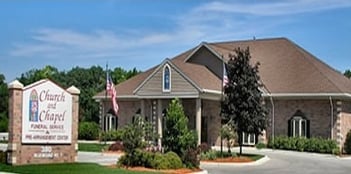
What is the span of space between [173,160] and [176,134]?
2488mm

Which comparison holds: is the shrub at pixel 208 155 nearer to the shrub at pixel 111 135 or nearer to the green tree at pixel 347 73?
the shrub at pixel 111 135

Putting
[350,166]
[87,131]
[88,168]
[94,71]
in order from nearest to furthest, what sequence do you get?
[88,168] → [350,166] → [87,131] → [94,71]

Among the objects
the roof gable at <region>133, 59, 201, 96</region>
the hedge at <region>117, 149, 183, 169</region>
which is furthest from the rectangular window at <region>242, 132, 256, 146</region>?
the hedge at <region>117, 149, 183, 169</region>

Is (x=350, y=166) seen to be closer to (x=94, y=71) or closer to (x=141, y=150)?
(x=141, y=150)

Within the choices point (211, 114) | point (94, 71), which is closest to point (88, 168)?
point (211, 114)

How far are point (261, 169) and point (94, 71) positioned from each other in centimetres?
6737

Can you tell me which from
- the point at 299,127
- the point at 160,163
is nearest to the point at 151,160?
the point at 160,163

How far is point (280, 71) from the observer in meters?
45.4

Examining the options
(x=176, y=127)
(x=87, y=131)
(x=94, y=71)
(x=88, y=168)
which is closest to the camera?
(x=88, y=168)

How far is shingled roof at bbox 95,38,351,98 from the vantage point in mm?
40991

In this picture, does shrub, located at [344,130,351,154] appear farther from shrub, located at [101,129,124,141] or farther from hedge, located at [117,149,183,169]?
hedge, located at [117,149,183,169]

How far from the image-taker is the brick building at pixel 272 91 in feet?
130

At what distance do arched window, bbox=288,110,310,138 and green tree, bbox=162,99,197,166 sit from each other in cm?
1686

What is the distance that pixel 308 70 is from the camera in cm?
4381
